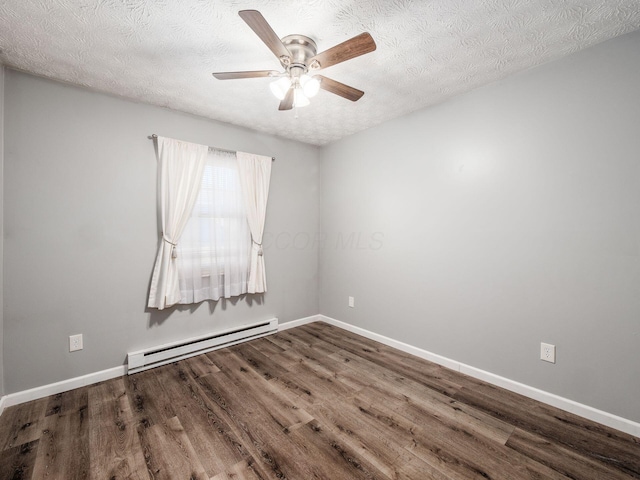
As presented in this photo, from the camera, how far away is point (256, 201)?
336 centimetres

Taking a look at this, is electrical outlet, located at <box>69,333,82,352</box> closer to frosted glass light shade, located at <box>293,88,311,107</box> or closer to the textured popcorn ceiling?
the textured popcorn ceiling

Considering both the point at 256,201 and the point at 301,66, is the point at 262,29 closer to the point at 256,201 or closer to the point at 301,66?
the point at 301,66

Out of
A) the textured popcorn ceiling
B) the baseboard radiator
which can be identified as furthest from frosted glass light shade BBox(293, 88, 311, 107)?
the baseboard radiator

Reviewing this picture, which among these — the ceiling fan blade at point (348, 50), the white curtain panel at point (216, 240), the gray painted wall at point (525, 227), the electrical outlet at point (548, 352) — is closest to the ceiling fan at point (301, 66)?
the ceiling fan blade at point (348, 50)

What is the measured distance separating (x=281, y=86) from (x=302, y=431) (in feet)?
7.31

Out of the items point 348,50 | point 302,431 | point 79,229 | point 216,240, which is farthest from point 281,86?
point 302,431

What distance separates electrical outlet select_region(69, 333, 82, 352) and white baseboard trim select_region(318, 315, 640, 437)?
9.47 feet

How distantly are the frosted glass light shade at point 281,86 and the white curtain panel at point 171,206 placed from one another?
1.46m

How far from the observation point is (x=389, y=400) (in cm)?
214

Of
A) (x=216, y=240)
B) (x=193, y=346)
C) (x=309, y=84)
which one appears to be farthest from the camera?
(x=216, y=240)

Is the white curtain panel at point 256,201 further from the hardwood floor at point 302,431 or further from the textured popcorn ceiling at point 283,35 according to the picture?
the hardwood floor at point 302,431

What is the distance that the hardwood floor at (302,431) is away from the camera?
4.98 ft

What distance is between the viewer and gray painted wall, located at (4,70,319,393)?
2.13 m

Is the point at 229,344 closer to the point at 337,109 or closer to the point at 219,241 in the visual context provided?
the point at 219,241
